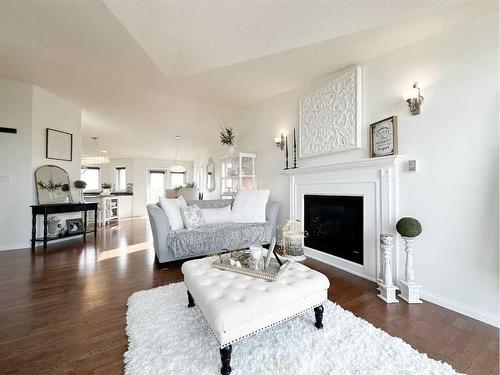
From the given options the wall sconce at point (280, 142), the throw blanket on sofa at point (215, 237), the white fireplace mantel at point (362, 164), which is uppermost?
the wall sconce at point (280, 142)

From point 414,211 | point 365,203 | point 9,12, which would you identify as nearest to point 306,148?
point 365,203

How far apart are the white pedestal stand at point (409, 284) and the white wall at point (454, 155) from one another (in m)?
0.13

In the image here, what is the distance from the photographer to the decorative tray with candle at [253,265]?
1.50 meters

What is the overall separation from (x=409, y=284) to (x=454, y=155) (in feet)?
3.83

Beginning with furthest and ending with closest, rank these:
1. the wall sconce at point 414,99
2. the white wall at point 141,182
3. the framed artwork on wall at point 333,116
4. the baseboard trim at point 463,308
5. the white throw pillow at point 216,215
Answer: the white wall at point 141,182 < the white throw pillow at point 216,215 < the framed artwork on wall at point 333,116 < the wall sconce at point 414,99 < the baseboard trim at point 463,308

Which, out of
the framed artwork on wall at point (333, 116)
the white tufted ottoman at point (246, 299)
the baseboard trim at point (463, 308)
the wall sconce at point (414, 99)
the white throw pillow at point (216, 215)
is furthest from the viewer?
the white throw pillow at point (216, 215)

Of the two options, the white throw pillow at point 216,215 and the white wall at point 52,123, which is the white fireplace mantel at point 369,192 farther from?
the white wall at point 52,123

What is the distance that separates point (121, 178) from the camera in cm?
837

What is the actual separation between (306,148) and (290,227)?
1.19 metres

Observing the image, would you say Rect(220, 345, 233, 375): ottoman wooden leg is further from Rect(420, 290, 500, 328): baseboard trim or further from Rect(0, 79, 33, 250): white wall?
Rect(0, 79, 33, 250): white wall

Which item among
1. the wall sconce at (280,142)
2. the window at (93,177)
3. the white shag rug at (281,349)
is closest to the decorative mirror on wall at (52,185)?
Result: the white shag rug at (281,349)

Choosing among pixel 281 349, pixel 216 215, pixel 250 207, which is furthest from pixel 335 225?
pixel 281 349

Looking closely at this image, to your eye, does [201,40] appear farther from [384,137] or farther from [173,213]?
[384,137]

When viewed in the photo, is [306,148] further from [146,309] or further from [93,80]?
[93,80]
